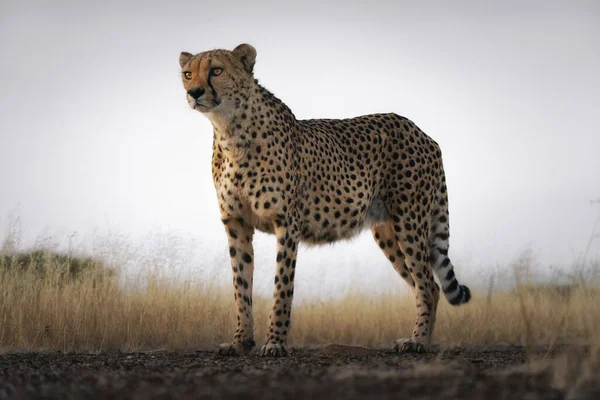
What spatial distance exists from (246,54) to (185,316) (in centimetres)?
268

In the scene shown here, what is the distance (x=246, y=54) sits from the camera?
5535 mm

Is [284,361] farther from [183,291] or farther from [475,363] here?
[183,291]

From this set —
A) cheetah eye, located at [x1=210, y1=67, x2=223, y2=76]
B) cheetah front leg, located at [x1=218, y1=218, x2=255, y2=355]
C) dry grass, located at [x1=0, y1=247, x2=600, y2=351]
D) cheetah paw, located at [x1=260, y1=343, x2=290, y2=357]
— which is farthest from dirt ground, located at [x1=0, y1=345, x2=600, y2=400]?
dry grass, located at [x1=0, y1=247, x2=600, y2=351]

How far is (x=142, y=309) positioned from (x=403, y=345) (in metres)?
2.49

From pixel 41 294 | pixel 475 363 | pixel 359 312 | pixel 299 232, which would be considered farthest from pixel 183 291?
pixel 475 363

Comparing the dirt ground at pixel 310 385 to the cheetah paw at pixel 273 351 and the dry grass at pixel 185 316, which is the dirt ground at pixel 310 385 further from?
the dry grass at pixel 185 316

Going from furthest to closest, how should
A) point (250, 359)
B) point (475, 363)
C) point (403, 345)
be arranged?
point (403, 345)
point (250, 359)
point (475, 363)

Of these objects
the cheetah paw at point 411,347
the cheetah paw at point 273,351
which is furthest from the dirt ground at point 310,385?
the cheetah paw at point 411,347

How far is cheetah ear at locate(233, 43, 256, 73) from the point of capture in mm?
5516

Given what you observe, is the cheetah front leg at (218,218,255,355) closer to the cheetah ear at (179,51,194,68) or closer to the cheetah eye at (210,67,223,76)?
the cheetah eye at (210,67,223,76)

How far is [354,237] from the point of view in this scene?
6.09 m

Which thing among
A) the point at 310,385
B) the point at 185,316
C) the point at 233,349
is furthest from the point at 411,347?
the point at 310,385

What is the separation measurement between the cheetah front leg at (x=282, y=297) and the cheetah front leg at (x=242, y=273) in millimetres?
342

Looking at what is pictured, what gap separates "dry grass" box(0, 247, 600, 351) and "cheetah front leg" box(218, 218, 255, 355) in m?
1.36
